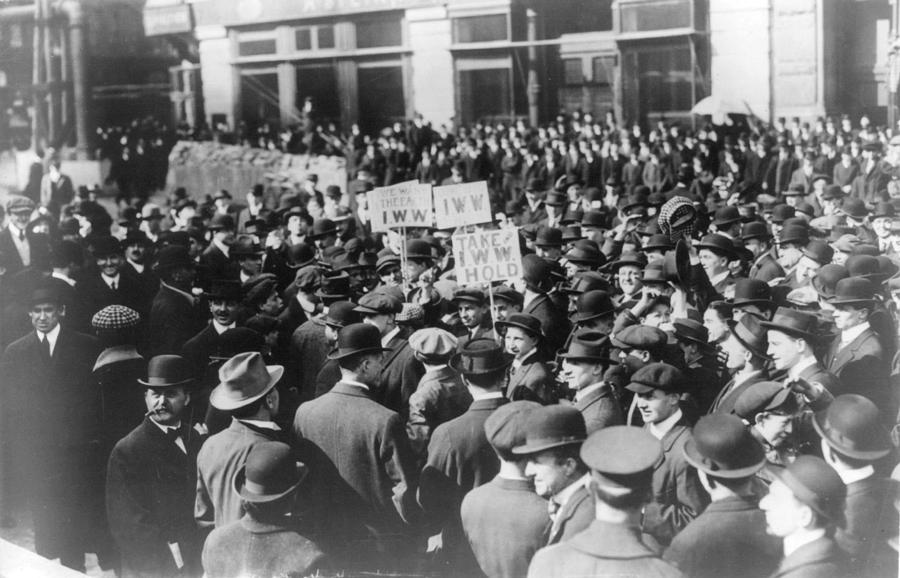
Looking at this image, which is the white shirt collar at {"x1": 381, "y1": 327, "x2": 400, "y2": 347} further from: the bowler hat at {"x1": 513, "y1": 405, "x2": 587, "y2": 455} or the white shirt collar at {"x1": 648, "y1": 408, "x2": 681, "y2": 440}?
the bowler hat at {"x1": 513, "y1": 405, "x2": 587, "y2": 455}

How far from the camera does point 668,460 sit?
471 centimetres

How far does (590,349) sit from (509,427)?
1305 mm

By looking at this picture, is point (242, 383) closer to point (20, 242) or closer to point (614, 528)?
point (614, 528)

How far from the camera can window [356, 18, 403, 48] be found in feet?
94.4

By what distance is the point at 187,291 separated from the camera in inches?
325

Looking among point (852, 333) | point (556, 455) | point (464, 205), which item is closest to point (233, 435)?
point (556, 455)

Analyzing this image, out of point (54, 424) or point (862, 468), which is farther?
point (54, 424)

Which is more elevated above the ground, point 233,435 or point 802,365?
point 802,365

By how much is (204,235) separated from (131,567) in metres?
6.74

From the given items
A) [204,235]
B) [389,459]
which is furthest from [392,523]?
[204,235]

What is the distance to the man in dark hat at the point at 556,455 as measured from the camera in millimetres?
4109

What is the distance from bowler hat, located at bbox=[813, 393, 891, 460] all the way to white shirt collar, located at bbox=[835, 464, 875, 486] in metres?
0.06

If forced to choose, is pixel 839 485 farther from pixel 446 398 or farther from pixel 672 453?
pixel 446 398

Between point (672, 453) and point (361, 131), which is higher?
point (361, 131)
